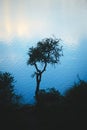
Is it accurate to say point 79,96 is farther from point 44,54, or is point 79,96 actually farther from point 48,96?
point 44,54

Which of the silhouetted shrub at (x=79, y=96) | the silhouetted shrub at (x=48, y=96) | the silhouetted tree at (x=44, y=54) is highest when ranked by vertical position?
the silhouetted tree at (x=44, y=54)

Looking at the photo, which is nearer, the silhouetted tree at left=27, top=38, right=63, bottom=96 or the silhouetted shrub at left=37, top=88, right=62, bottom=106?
the silhouetted shrub at left=37, top=88, right=62, bottom=106

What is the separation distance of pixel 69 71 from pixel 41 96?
8248cm

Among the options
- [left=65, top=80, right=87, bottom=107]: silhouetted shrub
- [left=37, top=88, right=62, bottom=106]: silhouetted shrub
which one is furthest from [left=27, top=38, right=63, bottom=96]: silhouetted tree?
[left=65, top=80, right=87, bottom=107]: silhouetted shrub

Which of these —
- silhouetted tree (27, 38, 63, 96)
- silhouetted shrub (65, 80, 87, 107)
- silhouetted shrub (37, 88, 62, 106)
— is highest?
silhouetted tree (27, 38, 63, 96)

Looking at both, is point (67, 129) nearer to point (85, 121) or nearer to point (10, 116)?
point (85, 121)

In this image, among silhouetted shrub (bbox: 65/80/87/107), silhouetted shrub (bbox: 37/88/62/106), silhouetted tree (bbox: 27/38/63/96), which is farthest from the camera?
silhouetted tree (bbox: 27/38/63/96)

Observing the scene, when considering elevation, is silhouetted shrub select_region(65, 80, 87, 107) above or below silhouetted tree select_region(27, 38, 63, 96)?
below

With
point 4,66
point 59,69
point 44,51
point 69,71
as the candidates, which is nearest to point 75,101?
point 44,51

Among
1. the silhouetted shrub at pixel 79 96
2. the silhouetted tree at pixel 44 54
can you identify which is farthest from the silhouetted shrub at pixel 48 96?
the silhouetted shrub at pixel 79 96

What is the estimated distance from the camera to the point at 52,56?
32.1 meters

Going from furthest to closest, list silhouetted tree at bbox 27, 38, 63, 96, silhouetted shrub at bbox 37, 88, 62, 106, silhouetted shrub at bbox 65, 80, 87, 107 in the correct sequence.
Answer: silhouetted tree at bbox 27, 38, 63, 96
silhouetted shrub at bbox 37, 88, 62, 106
silhouetted shrub at bbox 65, 80, 87, 107

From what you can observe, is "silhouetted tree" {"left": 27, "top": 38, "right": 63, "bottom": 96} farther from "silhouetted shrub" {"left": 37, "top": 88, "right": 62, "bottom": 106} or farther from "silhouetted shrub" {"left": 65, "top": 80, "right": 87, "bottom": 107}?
"silhouetted shrub" {"left": 65, "top": 80, "right": 87, "bottom": 107}

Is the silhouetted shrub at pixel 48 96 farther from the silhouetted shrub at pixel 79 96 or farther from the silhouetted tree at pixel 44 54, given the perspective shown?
the silhouetted shrub at pixel 79 96
